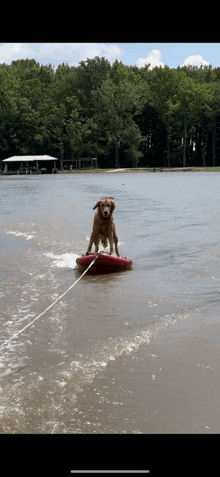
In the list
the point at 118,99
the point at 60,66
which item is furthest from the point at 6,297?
the point at 60,66

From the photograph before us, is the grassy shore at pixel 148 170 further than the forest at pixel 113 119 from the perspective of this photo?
No

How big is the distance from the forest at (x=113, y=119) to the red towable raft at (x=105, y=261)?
3744 inches

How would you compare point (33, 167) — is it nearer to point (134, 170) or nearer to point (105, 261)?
point (134, 170)

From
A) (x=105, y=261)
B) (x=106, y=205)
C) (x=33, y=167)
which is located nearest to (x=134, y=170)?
(x=33, y=167)

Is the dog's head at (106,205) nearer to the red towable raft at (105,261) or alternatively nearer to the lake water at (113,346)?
the red towable raft at (105,261)

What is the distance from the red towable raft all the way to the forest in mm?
95092

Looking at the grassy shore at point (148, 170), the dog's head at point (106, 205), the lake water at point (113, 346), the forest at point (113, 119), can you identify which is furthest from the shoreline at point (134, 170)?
the dog's head at point (106, 205)

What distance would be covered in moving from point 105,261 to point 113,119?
98968 millimetres

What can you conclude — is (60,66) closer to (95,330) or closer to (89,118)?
(89,118)

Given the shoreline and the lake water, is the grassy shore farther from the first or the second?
the lake water

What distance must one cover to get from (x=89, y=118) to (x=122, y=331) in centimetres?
11077

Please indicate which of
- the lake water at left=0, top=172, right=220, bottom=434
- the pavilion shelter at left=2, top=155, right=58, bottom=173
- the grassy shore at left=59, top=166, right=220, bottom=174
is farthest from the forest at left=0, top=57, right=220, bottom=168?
the lake water at left=0, top=172, right=220, bottom=434

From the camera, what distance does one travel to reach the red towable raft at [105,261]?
38.6ft

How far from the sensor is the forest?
351ft
